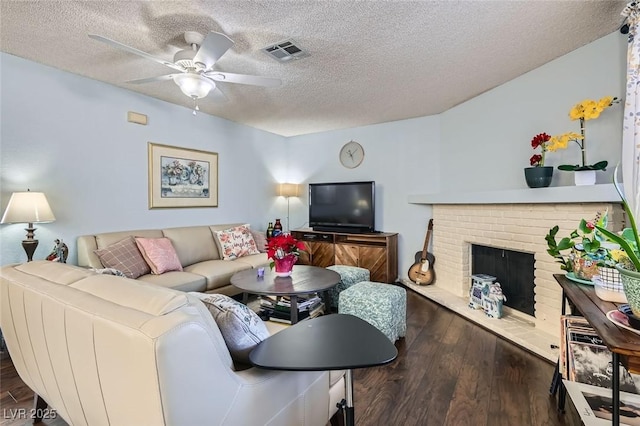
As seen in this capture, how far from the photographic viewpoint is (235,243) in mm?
3951

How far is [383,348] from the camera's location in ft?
3.33

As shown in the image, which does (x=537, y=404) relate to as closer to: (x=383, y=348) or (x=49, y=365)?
(x=383, y=348)

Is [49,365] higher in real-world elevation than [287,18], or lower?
lower

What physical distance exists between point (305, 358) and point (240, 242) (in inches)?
126

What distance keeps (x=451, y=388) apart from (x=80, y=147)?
12.5 ft

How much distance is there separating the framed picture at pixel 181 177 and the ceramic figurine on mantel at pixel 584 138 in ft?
12.6

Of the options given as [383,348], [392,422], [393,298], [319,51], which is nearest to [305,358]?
[383,348]

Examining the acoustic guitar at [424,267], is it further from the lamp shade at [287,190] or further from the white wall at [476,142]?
the lamp shade at [287,190]

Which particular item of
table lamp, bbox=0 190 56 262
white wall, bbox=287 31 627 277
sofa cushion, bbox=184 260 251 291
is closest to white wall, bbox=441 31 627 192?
white wall, bbox=287 31 627 277

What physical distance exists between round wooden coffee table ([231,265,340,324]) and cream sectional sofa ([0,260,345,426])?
1084 millimetres

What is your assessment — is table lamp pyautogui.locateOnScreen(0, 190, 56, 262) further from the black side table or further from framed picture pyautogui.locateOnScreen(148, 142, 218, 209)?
the black side table

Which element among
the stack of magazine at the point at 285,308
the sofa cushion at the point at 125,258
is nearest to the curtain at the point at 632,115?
the stack of magazine at the point at 285,308

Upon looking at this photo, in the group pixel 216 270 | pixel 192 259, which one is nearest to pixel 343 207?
pixel 216 270

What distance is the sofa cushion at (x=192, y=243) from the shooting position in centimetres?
352
